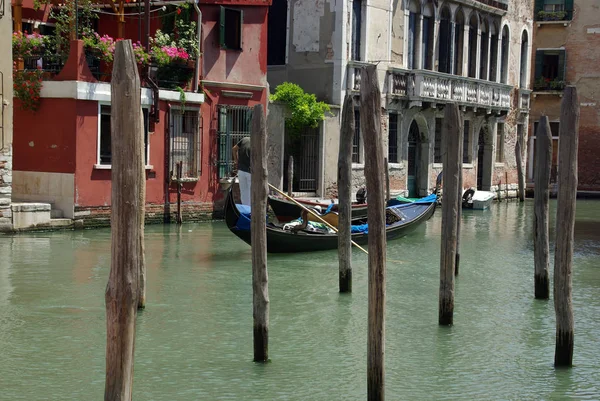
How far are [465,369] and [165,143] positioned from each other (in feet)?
31.9

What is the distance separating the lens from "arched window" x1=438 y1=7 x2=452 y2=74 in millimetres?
23156

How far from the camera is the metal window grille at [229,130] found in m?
17.3

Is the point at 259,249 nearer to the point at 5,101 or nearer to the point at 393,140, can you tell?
the point at 5,101

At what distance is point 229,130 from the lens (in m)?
17.5

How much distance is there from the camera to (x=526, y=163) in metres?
28.5

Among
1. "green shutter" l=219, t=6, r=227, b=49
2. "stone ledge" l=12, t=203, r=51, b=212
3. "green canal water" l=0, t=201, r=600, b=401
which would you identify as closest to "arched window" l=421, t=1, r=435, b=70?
"green shutter" l=219, t=6, r=227, b=49

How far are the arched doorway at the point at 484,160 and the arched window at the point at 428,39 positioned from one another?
3982mm

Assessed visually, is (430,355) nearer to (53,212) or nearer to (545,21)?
(53,212)

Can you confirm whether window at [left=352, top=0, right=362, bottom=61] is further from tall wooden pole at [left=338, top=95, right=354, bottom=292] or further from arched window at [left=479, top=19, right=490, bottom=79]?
tall wooden pole at [left=338, top=95, right=354, bottom=292]

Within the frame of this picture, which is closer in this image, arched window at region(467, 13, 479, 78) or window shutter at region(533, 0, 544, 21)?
arched window at region(467, 13, 479, 78)

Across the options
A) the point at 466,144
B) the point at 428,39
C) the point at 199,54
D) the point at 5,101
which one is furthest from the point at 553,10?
the point at 5,101

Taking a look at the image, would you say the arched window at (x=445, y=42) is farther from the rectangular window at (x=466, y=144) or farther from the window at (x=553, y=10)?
the window at (x=553, y=10)

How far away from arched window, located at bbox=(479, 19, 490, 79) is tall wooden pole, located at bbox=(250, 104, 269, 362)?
18.3 meters

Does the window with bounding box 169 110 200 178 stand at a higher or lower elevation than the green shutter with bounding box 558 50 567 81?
lower
